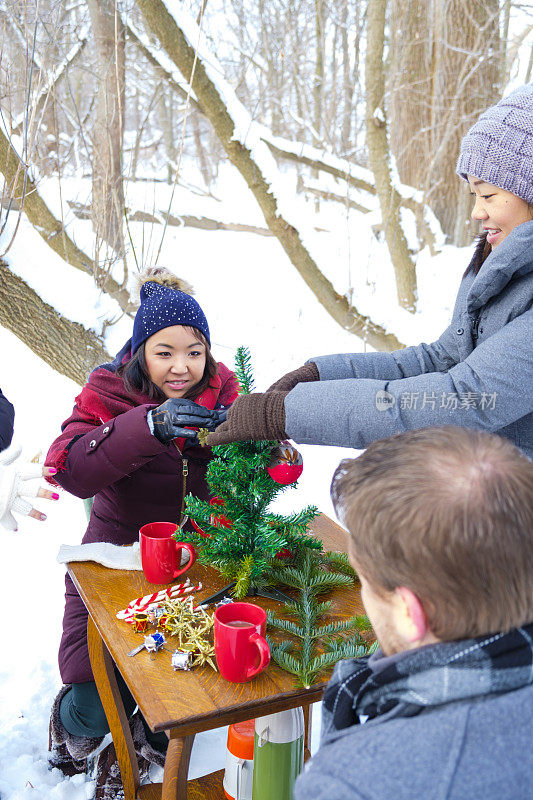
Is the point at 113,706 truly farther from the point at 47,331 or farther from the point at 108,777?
the point at 47,331

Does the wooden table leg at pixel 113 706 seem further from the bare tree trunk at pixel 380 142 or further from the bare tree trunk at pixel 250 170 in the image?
the bare tree trunk at pixel 380 142

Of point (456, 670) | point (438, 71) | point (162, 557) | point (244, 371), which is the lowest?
point (162, 557)

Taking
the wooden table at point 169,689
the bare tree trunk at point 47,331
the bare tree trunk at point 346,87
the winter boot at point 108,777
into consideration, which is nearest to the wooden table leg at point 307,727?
the wooden table at point 169,689

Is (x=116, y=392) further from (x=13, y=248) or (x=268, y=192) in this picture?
(x=268, y=192)

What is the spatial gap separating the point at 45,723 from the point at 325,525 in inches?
51.0

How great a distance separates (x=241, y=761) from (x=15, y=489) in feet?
3.27

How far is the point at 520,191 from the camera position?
1.61 meters

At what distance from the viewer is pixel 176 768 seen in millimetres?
1467

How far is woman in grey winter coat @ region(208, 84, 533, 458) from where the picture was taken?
1543 mm

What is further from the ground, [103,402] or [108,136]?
[108,136]

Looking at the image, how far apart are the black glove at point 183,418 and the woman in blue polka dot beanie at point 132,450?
25 mm

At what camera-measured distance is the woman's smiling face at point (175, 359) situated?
2188 mm

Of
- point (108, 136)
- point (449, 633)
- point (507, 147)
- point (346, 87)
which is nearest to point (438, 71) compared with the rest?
point (346, 87)

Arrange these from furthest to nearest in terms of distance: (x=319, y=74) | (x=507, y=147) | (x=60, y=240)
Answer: (x=319, y=74)
(x=60, y=240)
(x=507, y=147)
